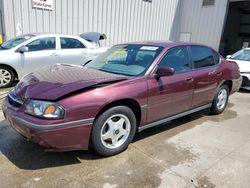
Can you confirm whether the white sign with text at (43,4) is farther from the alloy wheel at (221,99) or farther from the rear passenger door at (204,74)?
the alloy wheel at (221,99)

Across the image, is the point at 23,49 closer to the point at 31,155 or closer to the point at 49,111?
the point at 31,155

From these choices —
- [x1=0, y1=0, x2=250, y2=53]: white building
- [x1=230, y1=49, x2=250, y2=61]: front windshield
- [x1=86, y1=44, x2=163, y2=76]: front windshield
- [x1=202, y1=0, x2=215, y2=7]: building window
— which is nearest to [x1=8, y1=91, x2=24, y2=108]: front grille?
[x1=86, y1=44, x2=163, y2=76]: front windshield

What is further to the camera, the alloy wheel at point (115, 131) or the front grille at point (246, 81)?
the front grille at point (246, 81)

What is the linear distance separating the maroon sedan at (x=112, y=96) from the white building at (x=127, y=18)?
5772 millimetres

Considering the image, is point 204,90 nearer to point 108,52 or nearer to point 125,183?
point 108,52

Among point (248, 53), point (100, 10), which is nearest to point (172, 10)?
point (100, 10)

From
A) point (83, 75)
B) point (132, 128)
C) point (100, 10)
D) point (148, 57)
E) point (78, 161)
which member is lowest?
point (78, 161)

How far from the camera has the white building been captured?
336 inches

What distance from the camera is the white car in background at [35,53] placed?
20.1 feet

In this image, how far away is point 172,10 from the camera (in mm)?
14531

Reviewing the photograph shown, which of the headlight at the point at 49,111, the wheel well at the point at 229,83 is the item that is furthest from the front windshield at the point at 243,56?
the headlight at the point at 49,111

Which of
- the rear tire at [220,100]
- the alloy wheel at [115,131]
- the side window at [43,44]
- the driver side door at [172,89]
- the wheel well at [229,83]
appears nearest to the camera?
the alloy wheel at [115,131]

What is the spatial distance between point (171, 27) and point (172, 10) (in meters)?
0.99

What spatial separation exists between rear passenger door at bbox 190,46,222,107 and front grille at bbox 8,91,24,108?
8.81ft
